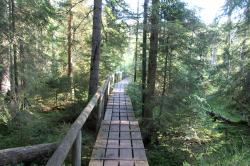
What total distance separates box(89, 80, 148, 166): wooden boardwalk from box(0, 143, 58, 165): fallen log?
41.6 inches

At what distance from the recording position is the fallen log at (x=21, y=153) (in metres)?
3.78

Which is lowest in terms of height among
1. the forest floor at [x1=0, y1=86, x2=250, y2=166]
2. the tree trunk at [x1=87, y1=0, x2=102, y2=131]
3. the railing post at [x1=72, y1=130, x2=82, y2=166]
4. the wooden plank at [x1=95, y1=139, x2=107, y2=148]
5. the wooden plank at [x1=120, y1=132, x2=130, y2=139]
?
the forest floor at [x1=0, y1=86, x2=250, y2=166]

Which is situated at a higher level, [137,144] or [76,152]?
[76,152]

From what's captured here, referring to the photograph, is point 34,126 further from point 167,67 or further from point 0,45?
point 167,67

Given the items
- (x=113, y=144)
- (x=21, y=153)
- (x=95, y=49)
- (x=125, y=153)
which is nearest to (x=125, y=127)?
(x=113, y=144)

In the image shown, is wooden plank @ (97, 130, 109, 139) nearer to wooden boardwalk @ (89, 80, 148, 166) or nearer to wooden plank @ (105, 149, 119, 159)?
wooden boardwalk @ (89, 80, 148, 166)

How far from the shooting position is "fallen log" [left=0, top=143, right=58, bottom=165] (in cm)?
378

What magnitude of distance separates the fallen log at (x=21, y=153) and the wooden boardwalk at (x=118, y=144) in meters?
1.06

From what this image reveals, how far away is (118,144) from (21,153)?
267cm

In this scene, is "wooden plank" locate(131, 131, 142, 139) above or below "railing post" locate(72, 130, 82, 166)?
below

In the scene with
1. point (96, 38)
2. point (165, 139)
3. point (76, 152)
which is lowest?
point (165, 139)

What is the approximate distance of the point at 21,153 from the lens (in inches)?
157

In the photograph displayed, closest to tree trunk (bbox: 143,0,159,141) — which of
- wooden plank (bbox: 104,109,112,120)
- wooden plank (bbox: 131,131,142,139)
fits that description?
wooden plank (bbox: 104,109,112,120)

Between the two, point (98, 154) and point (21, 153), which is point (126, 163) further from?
point (21, 153)
